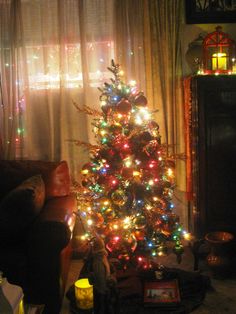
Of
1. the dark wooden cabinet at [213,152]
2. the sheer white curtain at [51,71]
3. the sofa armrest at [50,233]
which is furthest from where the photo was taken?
the sheer white curtain at [51,71]

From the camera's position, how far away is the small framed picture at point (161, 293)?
97.9 inches

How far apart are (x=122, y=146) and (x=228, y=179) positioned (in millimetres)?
932

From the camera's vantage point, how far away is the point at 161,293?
258 centimetres

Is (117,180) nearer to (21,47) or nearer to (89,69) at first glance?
(89,69)

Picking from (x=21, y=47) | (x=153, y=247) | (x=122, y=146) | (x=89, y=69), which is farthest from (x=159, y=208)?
(x=21, y=47)

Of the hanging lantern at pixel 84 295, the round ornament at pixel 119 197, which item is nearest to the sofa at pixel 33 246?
the hanging lantern at pixel 84 295

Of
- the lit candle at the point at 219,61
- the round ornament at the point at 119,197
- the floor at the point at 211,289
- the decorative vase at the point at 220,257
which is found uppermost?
the lit candle at the point at 219,61

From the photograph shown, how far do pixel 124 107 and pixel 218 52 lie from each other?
3.64 feet

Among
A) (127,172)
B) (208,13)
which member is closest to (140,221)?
(127,172)

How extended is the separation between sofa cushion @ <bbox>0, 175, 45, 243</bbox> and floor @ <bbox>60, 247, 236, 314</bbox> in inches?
24.6

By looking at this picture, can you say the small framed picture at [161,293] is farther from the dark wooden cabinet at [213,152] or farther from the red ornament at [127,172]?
the red ornament at [127,172]

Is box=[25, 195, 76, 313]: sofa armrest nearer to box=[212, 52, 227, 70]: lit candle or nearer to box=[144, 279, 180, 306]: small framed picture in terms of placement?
box=[144, 279, 180, 306]: small framed picture

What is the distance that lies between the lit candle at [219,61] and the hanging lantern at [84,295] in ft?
6.87

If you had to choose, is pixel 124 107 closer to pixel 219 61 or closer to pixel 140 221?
pixel 140 221
